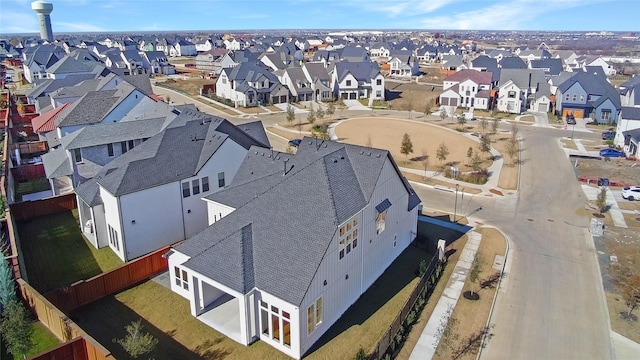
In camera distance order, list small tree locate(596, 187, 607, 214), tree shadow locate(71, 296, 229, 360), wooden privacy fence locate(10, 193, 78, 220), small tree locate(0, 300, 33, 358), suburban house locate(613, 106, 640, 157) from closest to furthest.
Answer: small tree locate(0, 300, 33, 358), tree shadow locate(71, 296, 229, 360), wooden privacy fence locate(10, 193, 78, 220), small tree locate(596, 187, 607, 214), suburban house locate(613, 106, 640, 157)

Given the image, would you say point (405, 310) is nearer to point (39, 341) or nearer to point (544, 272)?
point (544, 272)

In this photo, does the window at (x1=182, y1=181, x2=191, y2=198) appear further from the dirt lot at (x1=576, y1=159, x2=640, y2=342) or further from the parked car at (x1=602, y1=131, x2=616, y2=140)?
the parked car at (x1=602, y1=131, x2=616, y2=140)

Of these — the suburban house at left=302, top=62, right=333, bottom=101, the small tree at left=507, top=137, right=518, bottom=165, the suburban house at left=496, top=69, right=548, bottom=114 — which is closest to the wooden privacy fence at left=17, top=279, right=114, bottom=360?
the small tree at left=507, top=137, right=518, bottom=165

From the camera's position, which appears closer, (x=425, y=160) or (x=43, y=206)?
(x=43, y=206)

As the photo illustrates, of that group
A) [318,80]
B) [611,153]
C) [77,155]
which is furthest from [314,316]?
[318,80]

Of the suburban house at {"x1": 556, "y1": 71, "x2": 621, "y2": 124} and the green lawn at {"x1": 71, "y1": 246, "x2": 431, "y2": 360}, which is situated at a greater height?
the suburban house at {"x1": 556, "y1": 71, "x2": 621, "y2": 124}

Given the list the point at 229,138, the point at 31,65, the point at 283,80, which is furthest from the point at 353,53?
the point at 229,138

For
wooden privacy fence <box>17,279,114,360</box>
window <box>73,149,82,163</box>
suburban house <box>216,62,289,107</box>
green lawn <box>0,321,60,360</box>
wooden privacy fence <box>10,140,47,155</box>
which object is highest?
suburban house <box>216,62,289,107</box>
